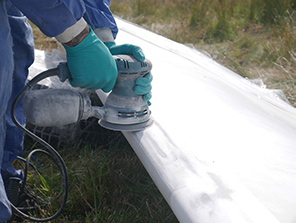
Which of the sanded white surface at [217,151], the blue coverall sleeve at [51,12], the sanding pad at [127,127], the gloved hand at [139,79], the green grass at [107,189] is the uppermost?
the blue coverall sleeve at [51,12]

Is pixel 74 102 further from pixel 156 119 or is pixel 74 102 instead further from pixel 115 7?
pixel 115 7

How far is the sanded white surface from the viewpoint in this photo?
2.67 ft

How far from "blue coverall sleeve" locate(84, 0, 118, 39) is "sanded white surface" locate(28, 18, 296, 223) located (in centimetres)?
38

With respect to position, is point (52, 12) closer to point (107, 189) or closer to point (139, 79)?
point (139, 79)

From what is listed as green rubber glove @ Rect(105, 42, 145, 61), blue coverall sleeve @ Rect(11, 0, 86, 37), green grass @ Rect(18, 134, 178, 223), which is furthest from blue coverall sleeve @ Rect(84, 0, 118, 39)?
green grass @ Rect(18, 134, 178, 223)

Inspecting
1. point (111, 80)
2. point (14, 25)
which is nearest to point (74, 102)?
point (111, 80)

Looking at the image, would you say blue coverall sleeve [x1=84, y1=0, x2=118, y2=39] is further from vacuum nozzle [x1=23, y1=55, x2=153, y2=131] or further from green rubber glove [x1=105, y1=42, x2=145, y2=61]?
vacuum nozzle [x1=23, y1=55, x2=153, y2=131]

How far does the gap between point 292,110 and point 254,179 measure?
1071mm

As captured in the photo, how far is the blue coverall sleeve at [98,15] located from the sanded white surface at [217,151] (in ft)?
1.24

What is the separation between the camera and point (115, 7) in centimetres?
468

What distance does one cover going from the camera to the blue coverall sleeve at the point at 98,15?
4.31 feet

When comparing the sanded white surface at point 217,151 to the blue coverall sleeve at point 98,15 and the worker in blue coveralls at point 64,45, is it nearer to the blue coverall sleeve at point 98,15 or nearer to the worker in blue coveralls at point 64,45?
the worker in blue coveralls at point 64,45

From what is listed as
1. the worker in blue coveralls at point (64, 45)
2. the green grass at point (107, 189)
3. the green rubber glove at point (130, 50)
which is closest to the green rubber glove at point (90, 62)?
the worker in blue coveralls at point (64, 45)

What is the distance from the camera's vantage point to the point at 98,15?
4.33 ft
